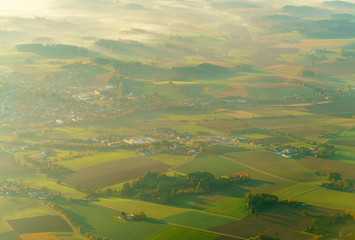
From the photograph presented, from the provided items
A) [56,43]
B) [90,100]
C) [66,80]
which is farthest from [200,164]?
[56,43]

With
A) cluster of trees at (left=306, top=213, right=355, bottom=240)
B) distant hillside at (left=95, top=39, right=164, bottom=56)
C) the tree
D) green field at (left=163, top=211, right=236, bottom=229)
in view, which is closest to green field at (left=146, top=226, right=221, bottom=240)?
green field at (left=163, top=211, right=236, bottom=229)

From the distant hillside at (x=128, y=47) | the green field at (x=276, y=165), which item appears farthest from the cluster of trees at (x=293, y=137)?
the distant hillside at (x=128, y=47)

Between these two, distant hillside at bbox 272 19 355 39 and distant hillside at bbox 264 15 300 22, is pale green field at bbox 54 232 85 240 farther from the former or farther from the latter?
distant hillside at bbox 264 15 300 22

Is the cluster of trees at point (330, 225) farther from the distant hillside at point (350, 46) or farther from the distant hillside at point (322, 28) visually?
the distant hillside at point (322, 28)

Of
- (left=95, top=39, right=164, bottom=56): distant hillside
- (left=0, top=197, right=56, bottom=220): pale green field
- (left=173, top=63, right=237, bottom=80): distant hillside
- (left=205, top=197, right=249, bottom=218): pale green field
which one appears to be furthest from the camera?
(left=95, top=39, right=164, bottom=56): distant hillside

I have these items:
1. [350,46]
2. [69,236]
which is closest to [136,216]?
[69,236]

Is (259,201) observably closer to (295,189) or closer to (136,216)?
(295,189)
